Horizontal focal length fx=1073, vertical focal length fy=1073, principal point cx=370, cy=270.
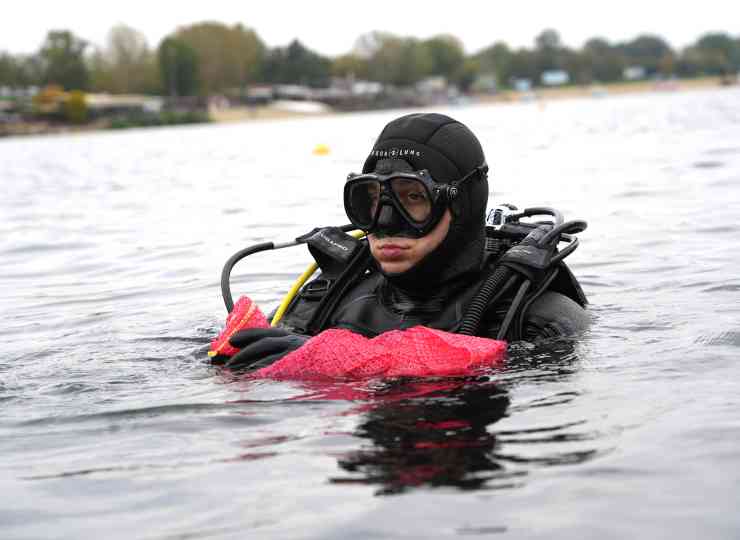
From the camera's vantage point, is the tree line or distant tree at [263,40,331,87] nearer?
the tree line

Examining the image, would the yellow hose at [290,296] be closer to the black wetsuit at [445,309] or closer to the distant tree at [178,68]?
the black wetsuit at [445,309]

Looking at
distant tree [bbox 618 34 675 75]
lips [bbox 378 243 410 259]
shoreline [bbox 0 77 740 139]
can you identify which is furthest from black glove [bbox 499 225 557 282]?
distant tree [bbox 618 34 675 75]

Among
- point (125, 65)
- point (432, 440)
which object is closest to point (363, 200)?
point (432, 440)

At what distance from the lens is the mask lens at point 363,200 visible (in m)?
4.27

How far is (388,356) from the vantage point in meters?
4.14

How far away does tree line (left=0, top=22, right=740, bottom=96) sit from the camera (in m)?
112

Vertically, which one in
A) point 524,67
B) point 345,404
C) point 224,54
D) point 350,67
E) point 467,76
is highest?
point 224,54

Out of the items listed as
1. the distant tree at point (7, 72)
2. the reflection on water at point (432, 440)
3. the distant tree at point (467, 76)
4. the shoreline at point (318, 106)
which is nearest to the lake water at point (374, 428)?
the reflection on water at point (432, 440)

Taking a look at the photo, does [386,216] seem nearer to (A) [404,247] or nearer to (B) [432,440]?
(A) [404,247]

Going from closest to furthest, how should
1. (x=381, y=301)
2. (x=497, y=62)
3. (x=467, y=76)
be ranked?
(x=381, y=301) → (x=467, y=76) → (x=497, y=62)

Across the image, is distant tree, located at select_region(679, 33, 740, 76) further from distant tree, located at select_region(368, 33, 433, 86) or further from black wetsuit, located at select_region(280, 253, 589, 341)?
black wetsuit, located at select_region(280, 253, 589, 341)

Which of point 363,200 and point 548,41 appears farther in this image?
point 548,41

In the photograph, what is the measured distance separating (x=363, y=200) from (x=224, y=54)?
132496mm

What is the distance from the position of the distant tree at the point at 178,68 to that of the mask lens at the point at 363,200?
10902 cm
